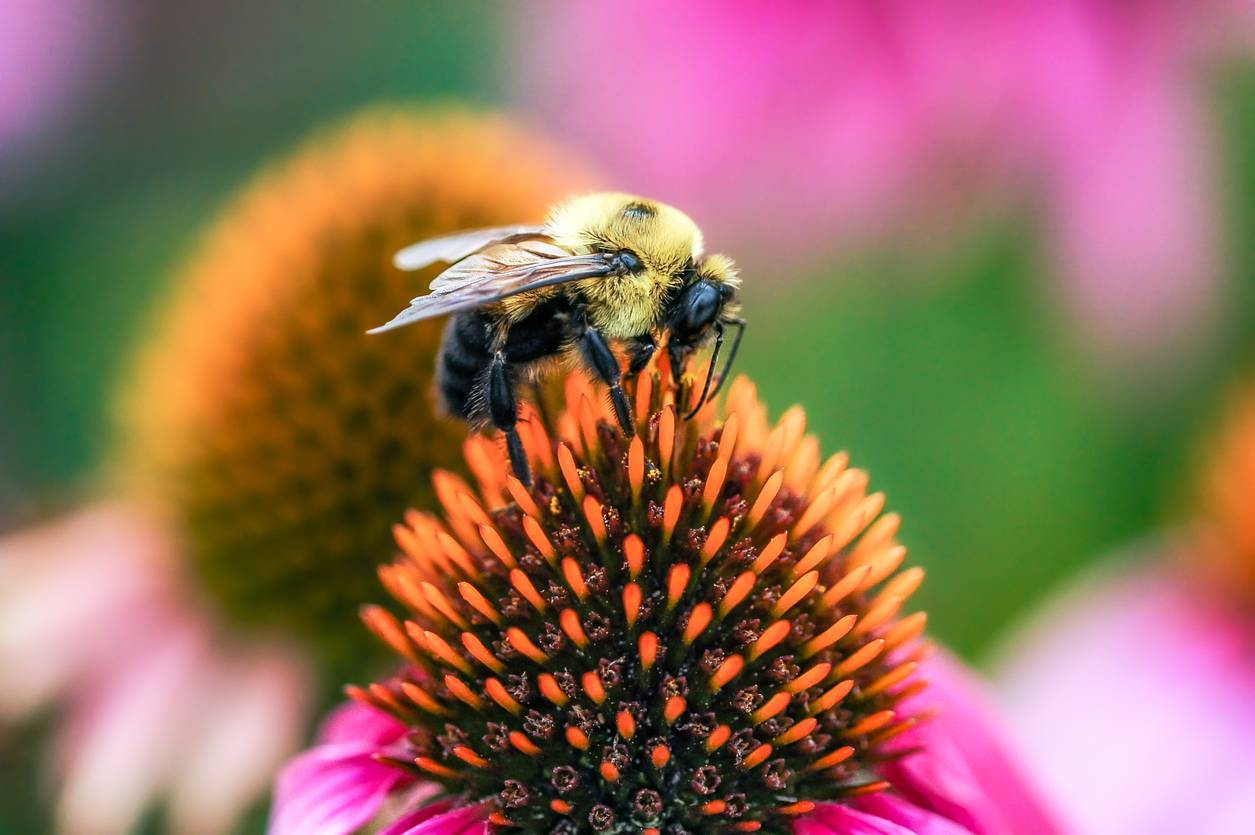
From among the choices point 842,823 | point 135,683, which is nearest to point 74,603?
point 135,683

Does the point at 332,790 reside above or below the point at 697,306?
below

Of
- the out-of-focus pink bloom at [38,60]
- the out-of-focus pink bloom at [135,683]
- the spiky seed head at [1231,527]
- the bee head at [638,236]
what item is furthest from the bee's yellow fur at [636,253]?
the out-of-focus pink bloom at [38,60]

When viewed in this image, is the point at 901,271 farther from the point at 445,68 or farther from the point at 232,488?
the point at 445,68

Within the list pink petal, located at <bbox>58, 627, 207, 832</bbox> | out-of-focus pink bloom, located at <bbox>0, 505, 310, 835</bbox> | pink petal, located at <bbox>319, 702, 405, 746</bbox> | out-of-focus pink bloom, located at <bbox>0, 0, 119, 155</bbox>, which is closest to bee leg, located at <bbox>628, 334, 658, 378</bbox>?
pink petal, located at <bbox>319, 702, 405, 746</bbox>

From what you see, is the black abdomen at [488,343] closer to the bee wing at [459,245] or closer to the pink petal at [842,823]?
the bee wing at [459,245]

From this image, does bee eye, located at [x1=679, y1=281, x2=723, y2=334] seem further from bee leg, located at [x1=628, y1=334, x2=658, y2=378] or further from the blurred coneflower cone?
the blurred coneflower cone

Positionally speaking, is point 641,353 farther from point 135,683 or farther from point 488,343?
point 135,683

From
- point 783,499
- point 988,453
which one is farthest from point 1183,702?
point 783,499
